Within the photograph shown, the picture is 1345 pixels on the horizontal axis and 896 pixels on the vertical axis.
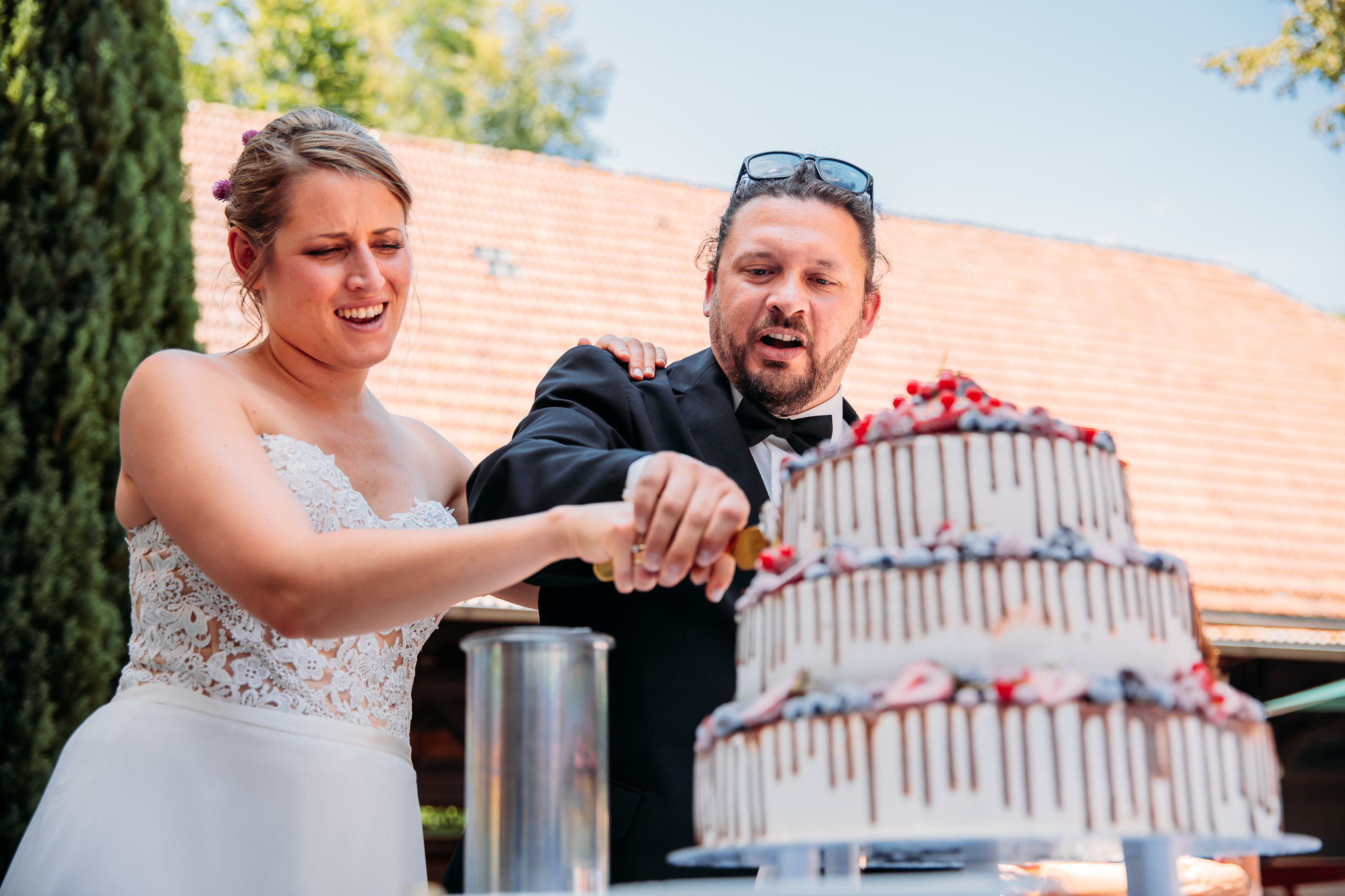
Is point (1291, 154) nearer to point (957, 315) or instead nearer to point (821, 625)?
point (957, 315)

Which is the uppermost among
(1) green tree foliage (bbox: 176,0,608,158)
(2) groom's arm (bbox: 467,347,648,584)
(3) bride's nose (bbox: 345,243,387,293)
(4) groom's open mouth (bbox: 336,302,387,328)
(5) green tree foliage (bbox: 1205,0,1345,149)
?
(1) green tree foliage (bbox: 176,0,608,158)

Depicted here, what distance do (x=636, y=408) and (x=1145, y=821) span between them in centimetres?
150

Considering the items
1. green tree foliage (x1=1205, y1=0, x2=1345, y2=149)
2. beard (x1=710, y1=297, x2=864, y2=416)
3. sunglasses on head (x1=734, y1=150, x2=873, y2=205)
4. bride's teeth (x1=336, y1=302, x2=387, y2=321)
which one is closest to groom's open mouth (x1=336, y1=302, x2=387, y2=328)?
bride's teeth (x1=336, y1=302, x2=387, y2=321)

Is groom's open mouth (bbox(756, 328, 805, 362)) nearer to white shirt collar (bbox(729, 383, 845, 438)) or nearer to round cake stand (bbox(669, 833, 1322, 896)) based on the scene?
white shirt collar (bbox(729, 383, 845, 438))

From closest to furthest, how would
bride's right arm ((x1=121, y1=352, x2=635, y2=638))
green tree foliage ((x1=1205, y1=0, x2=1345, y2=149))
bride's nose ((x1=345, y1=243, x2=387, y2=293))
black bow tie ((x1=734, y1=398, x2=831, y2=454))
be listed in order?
bride's right arm ((x1=121, y1=352, x2=635, y2=638)), bride's nose ((x1=345, y1=243, x2=387, y2=293)), black bow tie ((x1=734, y1=398, x2=831, y2=454)), green tree foliage ((x1=1205, y1=0, x2=1345, y2=149))

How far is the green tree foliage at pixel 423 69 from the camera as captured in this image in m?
19.5

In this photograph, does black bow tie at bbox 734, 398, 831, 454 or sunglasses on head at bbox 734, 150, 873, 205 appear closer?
black bow tie at bbox 734, 398, 831, 454

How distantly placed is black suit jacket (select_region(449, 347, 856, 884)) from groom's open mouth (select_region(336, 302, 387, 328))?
1.44 ft

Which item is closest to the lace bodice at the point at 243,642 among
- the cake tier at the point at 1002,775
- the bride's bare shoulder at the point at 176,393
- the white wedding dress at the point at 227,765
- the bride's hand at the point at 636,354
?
the white wedding dress at the point at 227,765

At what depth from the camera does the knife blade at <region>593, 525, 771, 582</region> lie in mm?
1910

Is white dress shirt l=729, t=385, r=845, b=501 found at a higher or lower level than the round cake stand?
higher

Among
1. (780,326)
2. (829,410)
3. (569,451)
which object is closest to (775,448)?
(829,410)

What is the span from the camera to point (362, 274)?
8.81 ft

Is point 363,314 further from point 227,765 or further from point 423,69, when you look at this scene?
point 423,69
